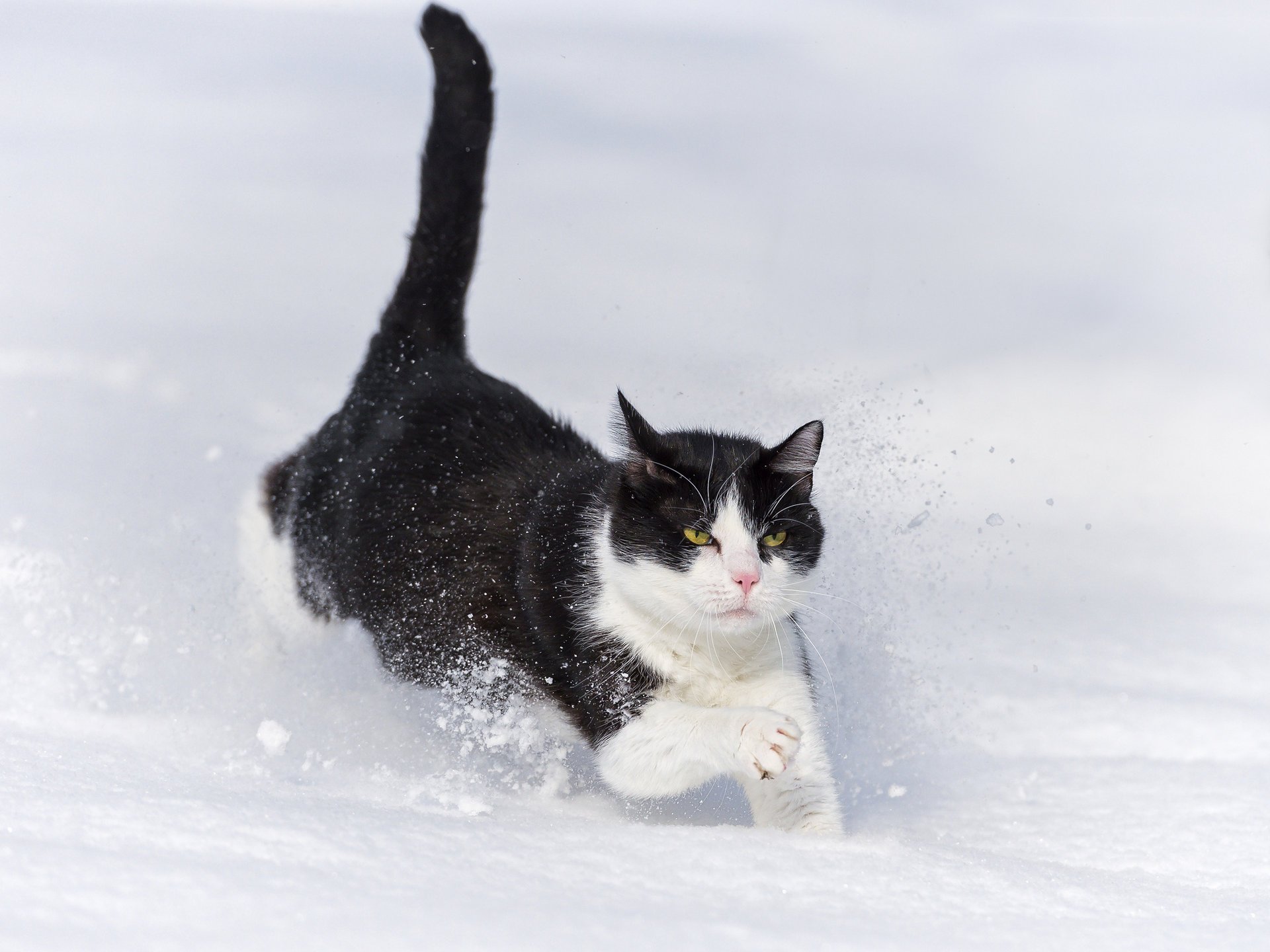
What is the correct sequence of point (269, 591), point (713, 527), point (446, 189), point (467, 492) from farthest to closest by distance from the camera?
point (269, 591) < point (446, 189) < point (467, 492) < point (713, 527)

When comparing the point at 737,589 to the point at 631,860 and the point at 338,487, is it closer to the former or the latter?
the point at 631,860

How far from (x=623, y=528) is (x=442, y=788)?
803 millimetres

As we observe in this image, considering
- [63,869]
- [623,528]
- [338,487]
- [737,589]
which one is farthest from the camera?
[338,487]

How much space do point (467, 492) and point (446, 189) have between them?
1034 millimetres

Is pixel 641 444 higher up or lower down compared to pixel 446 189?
lower down

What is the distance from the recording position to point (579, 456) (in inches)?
132

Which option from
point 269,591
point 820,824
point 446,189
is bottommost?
point 820,824

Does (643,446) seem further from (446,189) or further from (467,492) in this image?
(446,189)

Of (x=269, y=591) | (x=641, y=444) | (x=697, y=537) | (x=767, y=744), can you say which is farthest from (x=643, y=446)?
(x=269, y=591)

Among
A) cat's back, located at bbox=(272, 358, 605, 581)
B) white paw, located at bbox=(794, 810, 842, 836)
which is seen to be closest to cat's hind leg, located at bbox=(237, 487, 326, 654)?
cat's back, located at bbox=(272, 358, 605, 581)

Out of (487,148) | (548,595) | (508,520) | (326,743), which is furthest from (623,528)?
(487,148)

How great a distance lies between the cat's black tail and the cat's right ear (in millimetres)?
1195

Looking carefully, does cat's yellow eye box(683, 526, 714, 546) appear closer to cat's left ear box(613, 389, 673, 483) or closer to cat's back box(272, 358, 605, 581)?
cat's left ear box(613, 389, 673, 483)

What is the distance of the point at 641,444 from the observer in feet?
8.62
